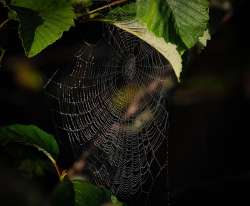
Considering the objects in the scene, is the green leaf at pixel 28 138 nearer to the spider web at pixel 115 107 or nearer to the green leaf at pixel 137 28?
the green leaf at pixel 137 28

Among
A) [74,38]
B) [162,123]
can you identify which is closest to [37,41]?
[74,38]

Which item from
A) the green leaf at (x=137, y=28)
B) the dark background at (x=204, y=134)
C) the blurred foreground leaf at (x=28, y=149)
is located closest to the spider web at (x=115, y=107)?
the dark background at (x=204, y=134)

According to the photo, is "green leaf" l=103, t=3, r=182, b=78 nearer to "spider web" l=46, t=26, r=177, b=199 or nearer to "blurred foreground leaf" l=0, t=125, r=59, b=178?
"blurred foreground leaf" l=0, t=125, r=59, b=178

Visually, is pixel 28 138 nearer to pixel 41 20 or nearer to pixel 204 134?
pixel 41 20

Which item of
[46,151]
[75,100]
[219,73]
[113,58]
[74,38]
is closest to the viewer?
[46,151]

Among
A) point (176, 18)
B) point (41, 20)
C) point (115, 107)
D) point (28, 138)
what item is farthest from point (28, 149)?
point (115, 107)

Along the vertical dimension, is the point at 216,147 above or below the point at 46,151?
below

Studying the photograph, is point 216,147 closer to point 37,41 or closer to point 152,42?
point 152,42

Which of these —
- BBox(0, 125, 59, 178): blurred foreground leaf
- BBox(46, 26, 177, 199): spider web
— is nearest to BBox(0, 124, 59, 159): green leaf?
BBox(0, 125, 59, 178): blurred foreground leaf
